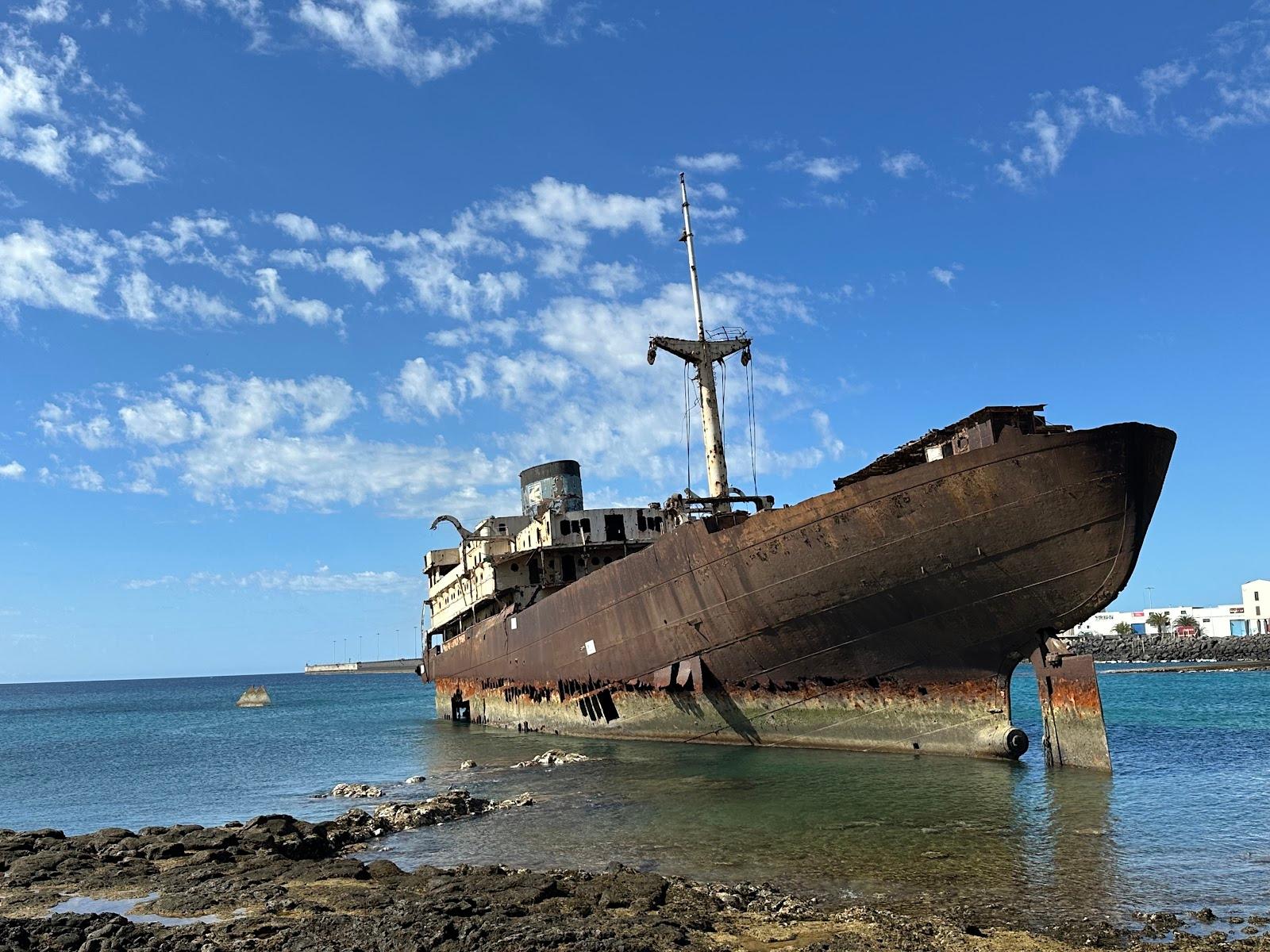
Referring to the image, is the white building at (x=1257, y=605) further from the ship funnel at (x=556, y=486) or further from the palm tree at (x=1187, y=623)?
the ship funnel at (x=556, y=486)

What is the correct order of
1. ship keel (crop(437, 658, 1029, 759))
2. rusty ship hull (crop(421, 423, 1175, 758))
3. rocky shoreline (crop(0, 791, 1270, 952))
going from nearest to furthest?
1. rocky shoreline (crop(0, 791, 1270, 952))
2. rusty ship hull (crop(421, 423, 1175, 758))
3. ship keel (crop(437, 658, 1029, 759))

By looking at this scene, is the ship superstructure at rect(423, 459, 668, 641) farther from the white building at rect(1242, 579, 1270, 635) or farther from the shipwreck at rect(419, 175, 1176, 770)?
the white building at rect(1242, 579, 1270, 635)

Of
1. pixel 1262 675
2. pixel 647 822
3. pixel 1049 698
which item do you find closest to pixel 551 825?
pixel 647 822

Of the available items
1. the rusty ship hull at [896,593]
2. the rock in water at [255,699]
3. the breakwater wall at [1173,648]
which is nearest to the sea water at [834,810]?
the rusty ship hull at [896,593]

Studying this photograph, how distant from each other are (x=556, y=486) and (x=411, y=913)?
22.9 meters

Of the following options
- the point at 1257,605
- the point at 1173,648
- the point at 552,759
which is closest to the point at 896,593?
the point at 552,759

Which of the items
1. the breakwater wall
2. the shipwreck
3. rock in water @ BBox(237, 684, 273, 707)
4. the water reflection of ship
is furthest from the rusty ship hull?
rock in water @ BBox(237, 684, 273, 707)

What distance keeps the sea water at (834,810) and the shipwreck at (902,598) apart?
2.13 feet

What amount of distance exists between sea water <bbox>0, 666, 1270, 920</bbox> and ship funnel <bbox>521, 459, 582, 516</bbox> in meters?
7.89

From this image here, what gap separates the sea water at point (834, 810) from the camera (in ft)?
25.7

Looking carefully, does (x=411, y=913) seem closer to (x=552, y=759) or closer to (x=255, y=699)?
(x=552, y=759)

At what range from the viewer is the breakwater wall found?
65.1 m

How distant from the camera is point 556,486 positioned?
29.8 metres

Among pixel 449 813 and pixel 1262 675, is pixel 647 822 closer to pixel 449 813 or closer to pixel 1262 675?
pixel 449 813
